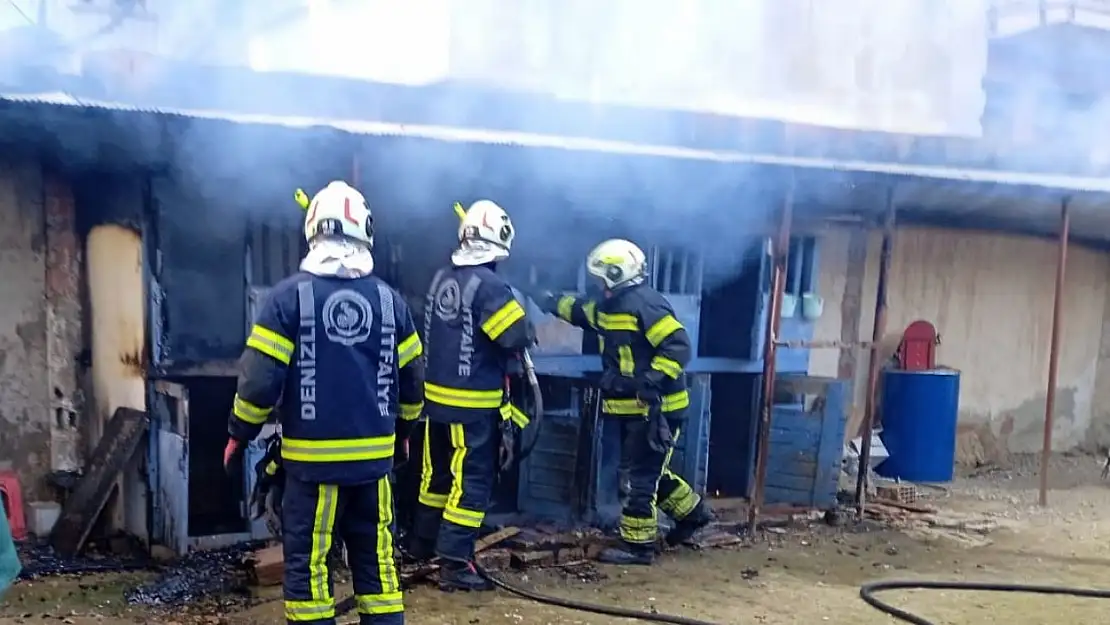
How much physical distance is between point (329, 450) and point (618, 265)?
88.4 inches

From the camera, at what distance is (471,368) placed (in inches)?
191

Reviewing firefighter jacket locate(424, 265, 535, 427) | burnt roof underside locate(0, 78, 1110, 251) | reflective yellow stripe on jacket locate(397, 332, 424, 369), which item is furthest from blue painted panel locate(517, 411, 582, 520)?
reflective yellow stripe on jacket locate(397, 332, 424, 369)

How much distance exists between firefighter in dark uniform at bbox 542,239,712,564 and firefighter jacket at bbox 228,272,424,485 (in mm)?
1952

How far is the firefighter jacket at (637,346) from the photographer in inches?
211

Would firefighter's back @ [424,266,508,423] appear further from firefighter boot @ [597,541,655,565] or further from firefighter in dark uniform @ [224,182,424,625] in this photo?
firefighter boot @ [597,541,655,565]

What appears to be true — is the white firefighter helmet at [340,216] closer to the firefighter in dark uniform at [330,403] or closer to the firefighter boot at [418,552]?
the firefighter in dark uniform at [330,403]

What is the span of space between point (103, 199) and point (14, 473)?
1.56 m

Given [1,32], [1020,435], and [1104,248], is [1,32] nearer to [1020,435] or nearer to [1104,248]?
[1020,435]

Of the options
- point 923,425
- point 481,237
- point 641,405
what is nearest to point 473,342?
point 481,237

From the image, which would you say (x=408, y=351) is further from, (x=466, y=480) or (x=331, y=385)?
(x=466, y=480)

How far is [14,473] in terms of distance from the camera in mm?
5426

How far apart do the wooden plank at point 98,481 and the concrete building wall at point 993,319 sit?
5446mm

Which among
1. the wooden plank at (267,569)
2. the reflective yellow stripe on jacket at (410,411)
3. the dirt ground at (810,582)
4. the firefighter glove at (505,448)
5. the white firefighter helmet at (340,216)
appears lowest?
the dirt ground at (810,582)

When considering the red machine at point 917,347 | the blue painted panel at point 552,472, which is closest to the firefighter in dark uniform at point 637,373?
the blue painted panel at point 552,472
